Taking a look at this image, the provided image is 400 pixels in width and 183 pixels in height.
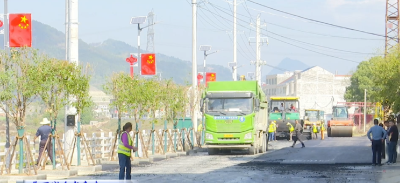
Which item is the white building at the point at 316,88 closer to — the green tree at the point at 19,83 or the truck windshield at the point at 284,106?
the truck windshield at the point at 284,106

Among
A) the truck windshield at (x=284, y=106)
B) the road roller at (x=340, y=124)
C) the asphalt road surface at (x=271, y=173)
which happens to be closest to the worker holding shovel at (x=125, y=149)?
the asphalt road surface at (x=271, y=173)

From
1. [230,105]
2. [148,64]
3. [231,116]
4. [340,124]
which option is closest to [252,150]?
[231,116]

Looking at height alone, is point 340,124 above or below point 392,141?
below

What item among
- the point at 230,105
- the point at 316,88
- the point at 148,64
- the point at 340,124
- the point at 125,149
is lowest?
the point at 340,124

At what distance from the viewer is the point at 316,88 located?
157625 millimetres

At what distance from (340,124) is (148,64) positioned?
109ft

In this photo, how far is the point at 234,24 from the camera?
62219mm

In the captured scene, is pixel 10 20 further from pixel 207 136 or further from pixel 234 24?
pixel 234 24

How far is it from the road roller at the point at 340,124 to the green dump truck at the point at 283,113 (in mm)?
8797

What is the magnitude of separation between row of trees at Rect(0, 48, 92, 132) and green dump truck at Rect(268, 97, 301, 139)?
115 feet

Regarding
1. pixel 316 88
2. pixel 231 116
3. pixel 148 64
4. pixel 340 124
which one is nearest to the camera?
pixel 231 116

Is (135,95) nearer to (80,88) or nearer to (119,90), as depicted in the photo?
(119,90)

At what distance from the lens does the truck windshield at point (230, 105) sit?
111 feet

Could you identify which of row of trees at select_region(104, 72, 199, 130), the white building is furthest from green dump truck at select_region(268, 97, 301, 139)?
the white building
